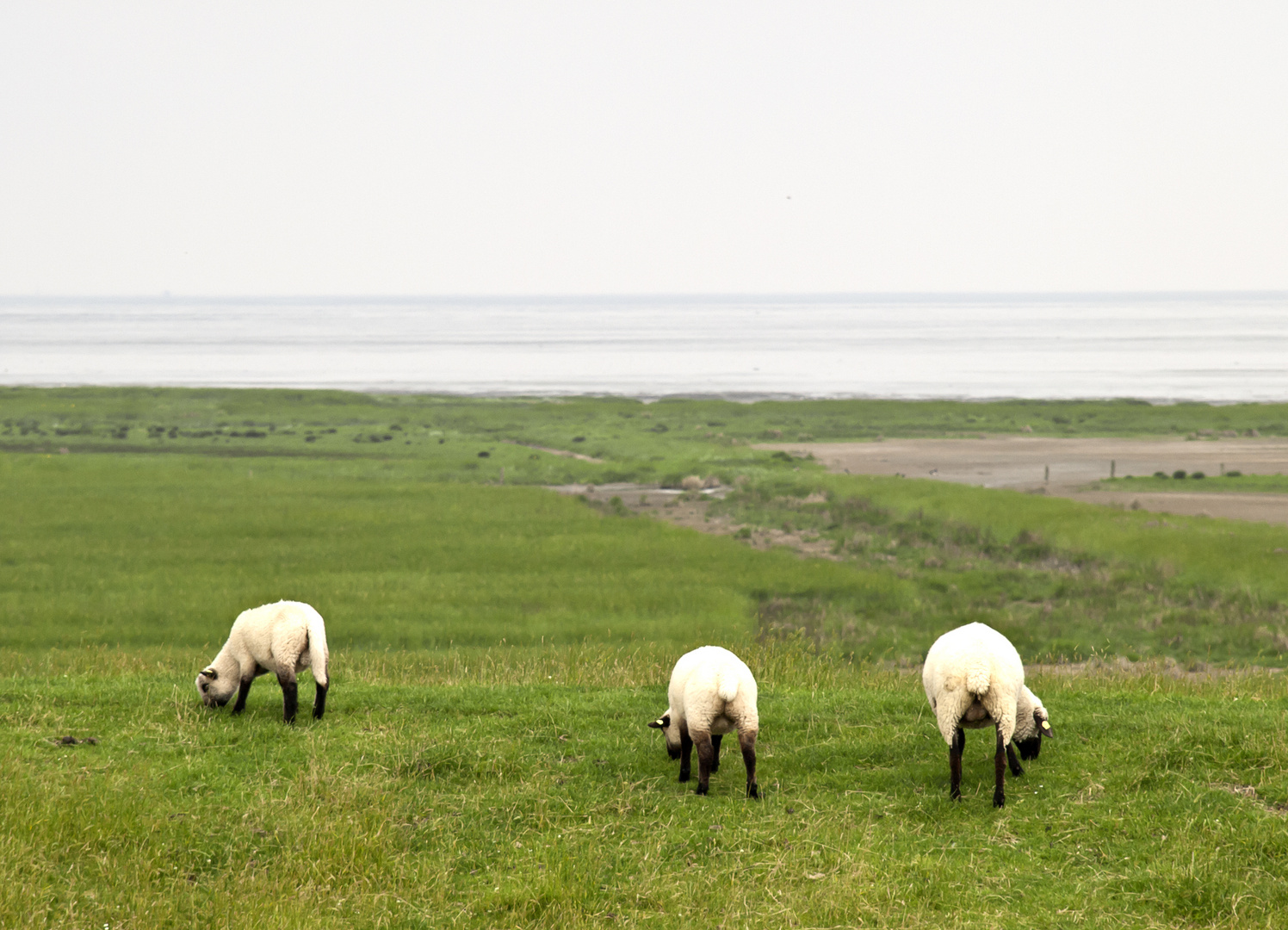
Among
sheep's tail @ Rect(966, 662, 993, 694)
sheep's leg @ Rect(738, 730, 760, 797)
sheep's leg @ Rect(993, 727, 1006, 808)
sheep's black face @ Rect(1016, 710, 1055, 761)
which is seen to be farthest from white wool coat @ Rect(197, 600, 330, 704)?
sheep's black face @ Rect(1016, 710, 1055, 761)

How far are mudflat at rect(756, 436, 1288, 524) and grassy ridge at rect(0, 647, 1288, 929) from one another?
3460cm

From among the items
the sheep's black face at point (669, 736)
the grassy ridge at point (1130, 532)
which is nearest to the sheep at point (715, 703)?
the sheep's black face at point (669, 736)

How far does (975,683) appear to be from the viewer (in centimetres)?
1085

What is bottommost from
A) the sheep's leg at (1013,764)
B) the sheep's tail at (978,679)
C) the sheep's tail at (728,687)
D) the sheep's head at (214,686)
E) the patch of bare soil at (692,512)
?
the patch of bare soil at (692,512)

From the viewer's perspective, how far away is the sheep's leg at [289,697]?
1399cm


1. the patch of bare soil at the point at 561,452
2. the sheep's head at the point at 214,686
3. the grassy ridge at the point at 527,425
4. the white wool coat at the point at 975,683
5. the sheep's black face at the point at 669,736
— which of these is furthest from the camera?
→ the patch of bare soil at the point at 561,452

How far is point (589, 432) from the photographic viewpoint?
7375 centimetres

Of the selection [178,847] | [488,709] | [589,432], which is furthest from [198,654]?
[589,432]

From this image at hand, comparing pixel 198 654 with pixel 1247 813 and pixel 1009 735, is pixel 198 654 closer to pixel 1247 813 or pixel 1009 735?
pixel 1009 735

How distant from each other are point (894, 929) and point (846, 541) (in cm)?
3177

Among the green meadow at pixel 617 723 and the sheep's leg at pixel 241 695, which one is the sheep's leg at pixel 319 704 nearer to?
the green meadow at pixel 617 723

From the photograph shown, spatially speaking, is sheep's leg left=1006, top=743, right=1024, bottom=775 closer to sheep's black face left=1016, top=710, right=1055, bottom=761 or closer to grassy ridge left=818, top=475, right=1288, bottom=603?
sheep's black face left=1016, top=710, right=1055, bottom=761

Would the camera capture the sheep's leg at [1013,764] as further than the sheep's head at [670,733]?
No

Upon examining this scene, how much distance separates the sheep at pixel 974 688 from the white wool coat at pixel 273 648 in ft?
24.3
